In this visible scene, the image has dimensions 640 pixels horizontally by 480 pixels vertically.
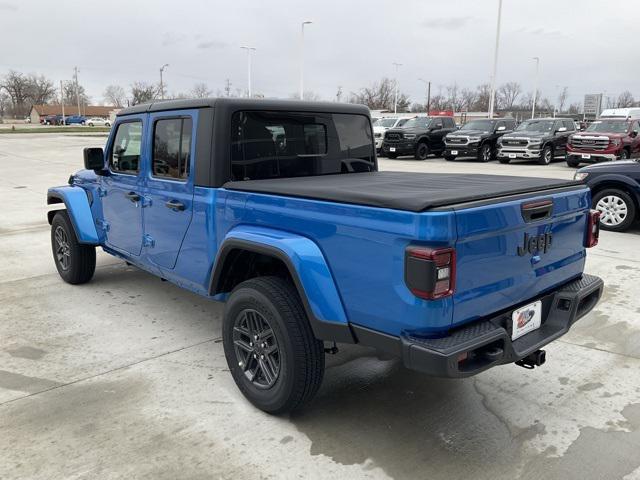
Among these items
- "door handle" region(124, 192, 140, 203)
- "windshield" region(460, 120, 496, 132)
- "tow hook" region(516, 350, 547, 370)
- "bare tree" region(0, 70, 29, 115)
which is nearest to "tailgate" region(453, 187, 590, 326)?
"tow hook" region(516, 350, 547, 370)

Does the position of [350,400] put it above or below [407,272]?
below

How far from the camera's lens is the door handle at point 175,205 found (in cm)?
376

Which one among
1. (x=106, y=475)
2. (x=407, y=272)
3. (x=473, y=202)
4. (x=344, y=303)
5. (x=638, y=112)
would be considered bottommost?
(x=106, y=475)

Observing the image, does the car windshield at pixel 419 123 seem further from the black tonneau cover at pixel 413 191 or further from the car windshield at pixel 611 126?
the black tonneau cover at pixel 413 191

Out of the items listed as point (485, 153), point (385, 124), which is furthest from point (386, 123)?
point (485, 153)

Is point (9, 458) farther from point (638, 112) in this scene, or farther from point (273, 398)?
point (638, 112)

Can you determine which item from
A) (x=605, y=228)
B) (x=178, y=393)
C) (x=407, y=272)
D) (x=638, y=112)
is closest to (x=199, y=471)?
(x=178, y=393)

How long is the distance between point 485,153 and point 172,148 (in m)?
20.2

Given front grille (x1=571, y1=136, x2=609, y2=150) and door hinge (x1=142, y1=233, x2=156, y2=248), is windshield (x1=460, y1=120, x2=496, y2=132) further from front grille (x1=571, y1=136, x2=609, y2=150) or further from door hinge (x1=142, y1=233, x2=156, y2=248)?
door hinge (x1=142, y1=233, x2=156, y2=248)

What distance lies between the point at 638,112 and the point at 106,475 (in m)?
31.7

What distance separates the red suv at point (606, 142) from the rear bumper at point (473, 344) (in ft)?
54.4

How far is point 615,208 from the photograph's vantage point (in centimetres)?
855

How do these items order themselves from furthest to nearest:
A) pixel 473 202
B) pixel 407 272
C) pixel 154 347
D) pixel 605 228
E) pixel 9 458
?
pixel 605 228 → pixel 154 347 → pixel 9 458 → pixel 473 202 → pixel 407 272

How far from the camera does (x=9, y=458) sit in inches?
111
